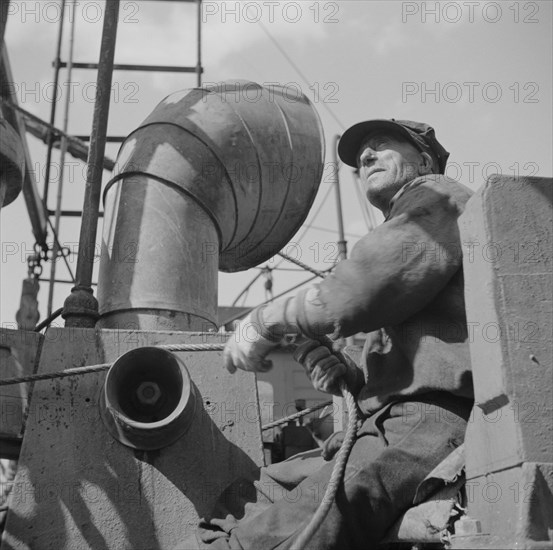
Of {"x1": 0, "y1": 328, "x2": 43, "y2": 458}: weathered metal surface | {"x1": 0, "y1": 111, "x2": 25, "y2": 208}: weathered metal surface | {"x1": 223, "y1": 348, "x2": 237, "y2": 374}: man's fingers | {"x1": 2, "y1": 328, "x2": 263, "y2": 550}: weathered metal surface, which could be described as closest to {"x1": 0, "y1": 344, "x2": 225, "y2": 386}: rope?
{"x1": 2, "y1": 328, "x2": 263, "y2": 550}: weathered metal surface

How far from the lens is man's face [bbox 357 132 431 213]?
3.01m

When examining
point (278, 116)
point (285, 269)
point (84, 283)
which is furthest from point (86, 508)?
point (285, 269)

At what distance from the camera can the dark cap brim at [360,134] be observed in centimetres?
306

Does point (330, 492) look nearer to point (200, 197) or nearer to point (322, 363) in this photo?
point (322, 363)

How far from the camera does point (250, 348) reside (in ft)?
8.27

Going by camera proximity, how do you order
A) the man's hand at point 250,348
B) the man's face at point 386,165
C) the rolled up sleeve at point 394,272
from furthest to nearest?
the man's face at point 386,165 → the man's hand at point 250,348 → the rolled up sleeve at point 394,272

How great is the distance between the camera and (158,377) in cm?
378

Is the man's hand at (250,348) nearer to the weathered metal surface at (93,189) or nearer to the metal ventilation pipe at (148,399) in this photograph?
the metal ventilation pipe at (148,399)

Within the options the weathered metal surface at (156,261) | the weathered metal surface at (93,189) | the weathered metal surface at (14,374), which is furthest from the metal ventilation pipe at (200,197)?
the weathered metal surface at (14,374)

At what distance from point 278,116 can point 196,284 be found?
5.32 feet

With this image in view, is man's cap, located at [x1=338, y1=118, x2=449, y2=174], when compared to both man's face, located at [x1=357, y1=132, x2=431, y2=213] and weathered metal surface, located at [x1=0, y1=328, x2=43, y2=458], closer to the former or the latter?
man's face, located at [x1=357, y1=132, x2=431, y2=213]

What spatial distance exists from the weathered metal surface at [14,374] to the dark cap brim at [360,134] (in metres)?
2.11

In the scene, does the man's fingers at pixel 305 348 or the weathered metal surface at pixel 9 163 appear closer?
the man's fingers at pixel 305 348

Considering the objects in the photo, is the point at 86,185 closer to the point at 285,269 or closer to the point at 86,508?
the point at 86,508
